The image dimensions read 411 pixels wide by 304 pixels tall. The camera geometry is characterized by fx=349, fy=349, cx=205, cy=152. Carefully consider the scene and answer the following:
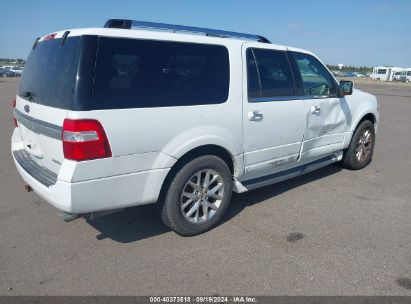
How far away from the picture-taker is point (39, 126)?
10.2ft

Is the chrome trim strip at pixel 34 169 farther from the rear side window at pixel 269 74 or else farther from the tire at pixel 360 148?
the tire at pixel 360 148

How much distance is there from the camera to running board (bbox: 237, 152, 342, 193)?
410 centimetres

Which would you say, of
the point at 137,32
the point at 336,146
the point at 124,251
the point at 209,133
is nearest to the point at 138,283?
the point at 124,251

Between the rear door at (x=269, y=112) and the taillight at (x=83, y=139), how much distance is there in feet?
5.22

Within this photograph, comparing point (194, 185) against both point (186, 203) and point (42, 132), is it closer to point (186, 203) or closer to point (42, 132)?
point (186, 203)

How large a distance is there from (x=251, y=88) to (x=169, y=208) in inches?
61.2

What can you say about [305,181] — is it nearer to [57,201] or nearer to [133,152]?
[133,152]

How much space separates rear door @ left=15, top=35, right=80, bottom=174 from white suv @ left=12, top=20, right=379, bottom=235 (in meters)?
0.01

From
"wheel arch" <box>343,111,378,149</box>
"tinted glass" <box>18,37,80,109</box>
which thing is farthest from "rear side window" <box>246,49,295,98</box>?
"tinted glass" <box>18,37,80,109</box>

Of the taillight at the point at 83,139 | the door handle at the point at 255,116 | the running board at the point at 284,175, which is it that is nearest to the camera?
the taillight at the point at 83,139

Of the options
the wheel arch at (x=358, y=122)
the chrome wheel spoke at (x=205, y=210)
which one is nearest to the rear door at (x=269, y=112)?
the chrome wheel spoke at (x=205, y=210)

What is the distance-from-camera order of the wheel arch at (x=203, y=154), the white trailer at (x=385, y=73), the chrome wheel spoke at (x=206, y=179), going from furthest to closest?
the white trailer at (x=385, y=73)
the chrome wheel spoke at (x=206, y=179)
the wheel arch at (x=203, y=154)

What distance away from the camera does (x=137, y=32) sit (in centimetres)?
300

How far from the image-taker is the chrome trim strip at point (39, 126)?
9.32ft
